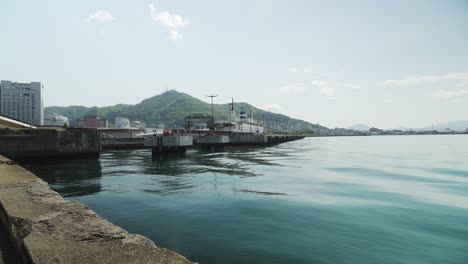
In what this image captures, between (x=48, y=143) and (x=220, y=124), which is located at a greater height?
(x=220, y=124)

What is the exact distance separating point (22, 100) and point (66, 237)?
175116 mm

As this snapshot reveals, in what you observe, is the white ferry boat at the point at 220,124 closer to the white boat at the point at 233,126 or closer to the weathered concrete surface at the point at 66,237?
the white boat at the point at 233,126

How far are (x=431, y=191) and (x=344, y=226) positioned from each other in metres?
10.7

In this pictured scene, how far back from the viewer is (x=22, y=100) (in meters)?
145

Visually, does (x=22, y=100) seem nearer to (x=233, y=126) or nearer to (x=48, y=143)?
(x=233, y=126)

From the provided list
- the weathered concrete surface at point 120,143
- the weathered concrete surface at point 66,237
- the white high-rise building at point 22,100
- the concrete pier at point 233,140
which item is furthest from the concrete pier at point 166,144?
the white high-rise building at point 22,100

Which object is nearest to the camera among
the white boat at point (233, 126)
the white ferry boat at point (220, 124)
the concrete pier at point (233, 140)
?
the concrete pier at point (233, 140)

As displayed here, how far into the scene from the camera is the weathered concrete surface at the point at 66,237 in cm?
366

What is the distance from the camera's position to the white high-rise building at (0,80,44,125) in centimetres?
14038

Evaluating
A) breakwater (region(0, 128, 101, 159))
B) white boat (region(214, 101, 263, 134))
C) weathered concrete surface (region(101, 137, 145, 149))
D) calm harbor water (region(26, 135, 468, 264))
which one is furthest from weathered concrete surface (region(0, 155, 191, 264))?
white boat (region(214, 101, 263, 134))

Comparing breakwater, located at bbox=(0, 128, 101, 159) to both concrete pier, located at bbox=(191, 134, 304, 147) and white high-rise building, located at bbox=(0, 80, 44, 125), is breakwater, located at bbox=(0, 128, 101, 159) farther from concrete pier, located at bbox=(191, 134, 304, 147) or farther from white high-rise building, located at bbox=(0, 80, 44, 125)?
white high-rise building, located at bbox=(0, 80, 44, 125)

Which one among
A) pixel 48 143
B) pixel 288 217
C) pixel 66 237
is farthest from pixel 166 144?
pixel 66 237

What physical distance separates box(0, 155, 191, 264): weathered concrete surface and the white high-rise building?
527 ft

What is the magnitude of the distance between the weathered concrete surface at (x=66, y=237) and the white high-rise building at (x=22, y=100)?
161m
